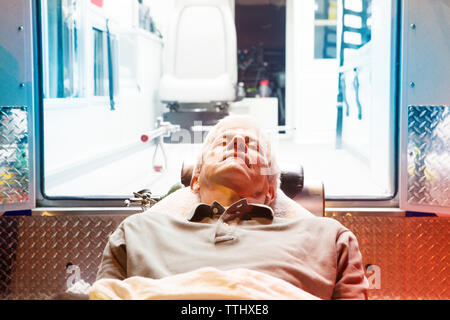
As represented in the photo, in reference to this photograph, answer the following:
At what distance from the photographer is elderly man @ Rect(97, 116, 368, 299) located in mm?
1330

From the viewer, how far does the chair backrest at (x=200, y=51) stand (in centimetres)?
533

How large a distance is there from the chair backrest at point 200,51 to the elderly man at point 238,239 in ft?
12.1

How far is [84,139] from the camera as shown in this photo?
173 inches


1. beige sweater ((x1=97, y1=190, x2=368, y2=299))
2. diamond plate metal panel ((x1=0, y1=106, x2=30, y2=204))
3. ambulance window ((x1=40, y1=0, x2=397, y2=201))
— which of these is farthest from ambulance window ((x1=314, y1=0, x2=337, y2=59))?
beige sweater ((x1=97, y1=190, x2=368, y2=299))

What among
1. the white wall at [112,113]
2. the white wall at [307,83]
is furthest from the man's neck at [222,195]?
the white wall at [307,83]

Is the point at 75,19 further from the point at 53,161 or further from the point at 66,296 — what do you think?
the point at 66,296

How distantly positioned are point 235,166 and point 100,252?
4.09 ft

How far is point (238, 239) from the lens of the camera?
55.2 inches

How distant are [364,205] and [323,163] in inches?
89.9

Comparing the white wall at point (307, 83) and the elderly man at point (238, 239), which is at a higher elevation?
the white wall at point (307, 83)

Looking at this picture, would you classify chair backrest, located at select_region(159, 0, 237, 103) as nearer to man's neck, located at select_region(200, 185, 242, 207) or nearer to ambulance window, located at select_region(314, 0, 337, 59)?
ambulance window, located at select_region(314, 0, 337, 59)

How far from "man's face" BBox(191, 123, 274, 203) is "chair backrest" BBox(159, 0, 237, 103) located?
3.62 meters

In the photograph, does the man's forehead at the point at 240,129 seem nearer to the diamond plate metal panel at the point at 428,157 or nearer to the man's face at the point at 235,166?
the man's face at the point at 235,166
